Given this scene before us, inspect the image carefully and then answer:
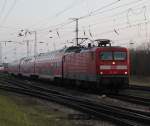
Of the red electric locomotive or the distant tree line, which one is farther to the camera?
the distant tree line

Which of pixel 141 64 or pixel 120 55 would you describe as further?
pixel 141 64

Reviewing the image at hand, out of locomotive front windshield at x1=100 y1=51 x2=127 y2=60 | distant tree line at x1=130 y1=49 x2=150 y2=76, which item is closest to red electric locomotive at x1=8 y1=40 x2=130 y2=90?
locomotive front windshield at x1=100 y1=51 x2=127 y2=60

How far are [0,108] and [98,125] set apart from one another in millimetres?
4155

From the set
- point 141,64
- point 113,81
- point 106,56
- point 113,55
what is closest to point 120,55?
point 113,55

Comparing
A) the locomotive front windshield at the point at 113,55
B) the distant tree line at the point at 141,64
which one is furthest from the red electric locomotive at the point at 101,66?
the distant tree line at the point at 141,64

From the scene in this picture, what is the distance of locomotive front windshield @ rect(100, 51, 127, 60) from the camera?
98.9 feet

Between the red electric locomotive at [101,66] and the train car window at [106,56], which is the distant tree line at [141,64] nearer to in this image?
the red electric locomotive at [101,66]

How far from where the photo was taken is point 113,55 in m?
30.5

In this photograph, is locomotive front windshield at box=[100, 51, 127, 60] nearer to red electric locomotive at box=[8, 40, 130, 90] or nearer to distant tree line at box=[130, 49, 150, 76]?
red electric locomotive at box=[8, 40, 130, 90]

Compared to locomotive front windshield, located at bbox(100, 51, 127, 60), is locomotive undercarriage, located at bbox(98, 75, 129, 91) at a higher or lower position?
lower

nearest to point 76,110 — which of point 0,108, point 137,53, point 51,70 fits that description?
point 0,108

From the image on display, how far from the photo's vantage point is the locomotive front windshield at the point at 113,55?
30.1 meters

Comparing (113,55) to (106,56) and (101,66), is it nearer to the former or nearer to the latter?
(106,56)

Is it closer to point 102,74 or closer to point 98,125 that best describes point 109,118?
point 98,125
